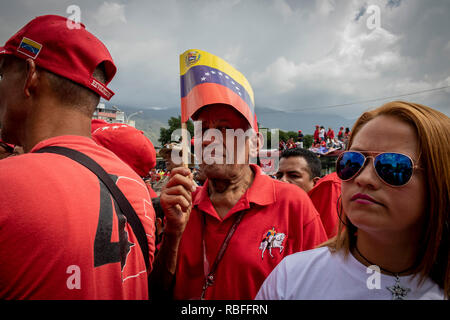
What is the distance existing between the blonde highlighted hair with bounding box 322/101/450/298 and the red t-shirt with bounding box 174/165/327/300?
0.86m

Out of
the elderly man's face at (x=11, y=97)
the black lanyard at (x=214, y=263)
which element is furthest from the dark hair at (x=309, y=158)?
the elderly man's face at (x=11, y=97)

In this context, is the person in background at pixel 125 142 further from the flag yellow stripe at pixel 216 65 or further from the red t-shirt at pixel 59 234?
the red t-shirt at pixel 59 234

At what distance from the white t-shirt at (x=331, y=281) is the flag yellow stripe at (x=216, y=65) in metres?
1.42

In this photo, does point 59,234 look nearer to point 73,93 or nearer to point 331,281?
point 73,93

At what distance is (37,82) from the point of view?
4.53ft

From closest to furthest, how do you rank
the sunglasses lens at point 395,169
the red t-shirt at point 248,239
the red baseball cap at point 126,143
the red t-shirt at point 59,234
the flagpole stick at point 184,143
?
the red t-shirt at point 59,234, the sunglasses lens at point 395,169, the flagpole stick at point 184,143, the red t-shirt at point 248,239, the red baseball cap at point 126,143

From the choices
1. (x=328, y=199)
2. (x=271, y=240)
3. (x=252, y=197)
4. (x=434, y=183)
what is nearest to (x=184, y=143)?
(x=252, y=197)

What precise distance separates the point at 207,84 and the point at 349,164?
1.10 meters

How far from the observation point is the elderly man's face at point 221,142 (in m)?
2.24

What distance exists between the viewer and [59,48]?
138cm

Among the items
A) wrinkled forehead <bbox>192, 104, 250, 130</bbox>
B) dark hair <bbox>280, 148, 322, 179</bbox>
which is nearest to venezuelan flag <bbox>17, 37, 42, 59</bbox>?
wrinkled forehead <bbox>192, 104, 250, 130</bbox>

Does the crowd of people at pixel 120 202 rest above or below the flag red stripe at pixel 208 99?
below
